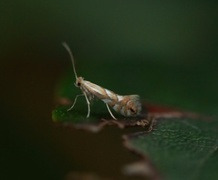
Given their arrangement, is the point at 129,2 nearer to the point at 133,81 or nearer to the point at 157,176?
the point at 133,81

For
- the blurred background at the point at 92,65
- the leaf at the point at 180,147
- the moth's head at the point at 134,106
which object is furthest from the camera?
the blurred background at the point at 92,65

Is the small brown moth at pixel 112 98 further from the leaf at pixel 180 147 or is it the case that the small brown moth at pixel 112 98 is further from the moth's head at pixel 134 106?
the leaf at pixel 180 147

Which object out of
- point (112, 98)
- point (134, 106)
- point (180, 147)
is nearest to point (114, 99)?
point (112, 98)

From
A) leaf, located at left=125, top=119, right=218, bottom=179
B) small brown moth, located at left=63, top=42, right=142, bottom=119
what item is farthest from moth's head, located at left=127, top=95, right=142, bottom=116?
leaf, located at left=125, top=119, right=218, bottom=179

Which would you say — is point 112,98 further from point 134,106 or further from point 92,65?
point 92,65

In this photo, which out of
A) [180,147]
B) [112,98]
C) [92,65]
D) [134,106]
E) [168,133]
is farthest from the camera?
[92,65]

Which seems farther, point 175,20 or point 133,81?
point 175,20

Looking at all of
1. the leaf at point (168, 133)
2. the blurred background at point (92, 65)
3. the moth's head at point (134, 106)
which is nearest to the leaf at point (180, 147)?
the leaf at point (168, 133)

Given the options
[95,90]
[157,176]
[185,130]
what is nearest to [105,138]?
[95,90]
